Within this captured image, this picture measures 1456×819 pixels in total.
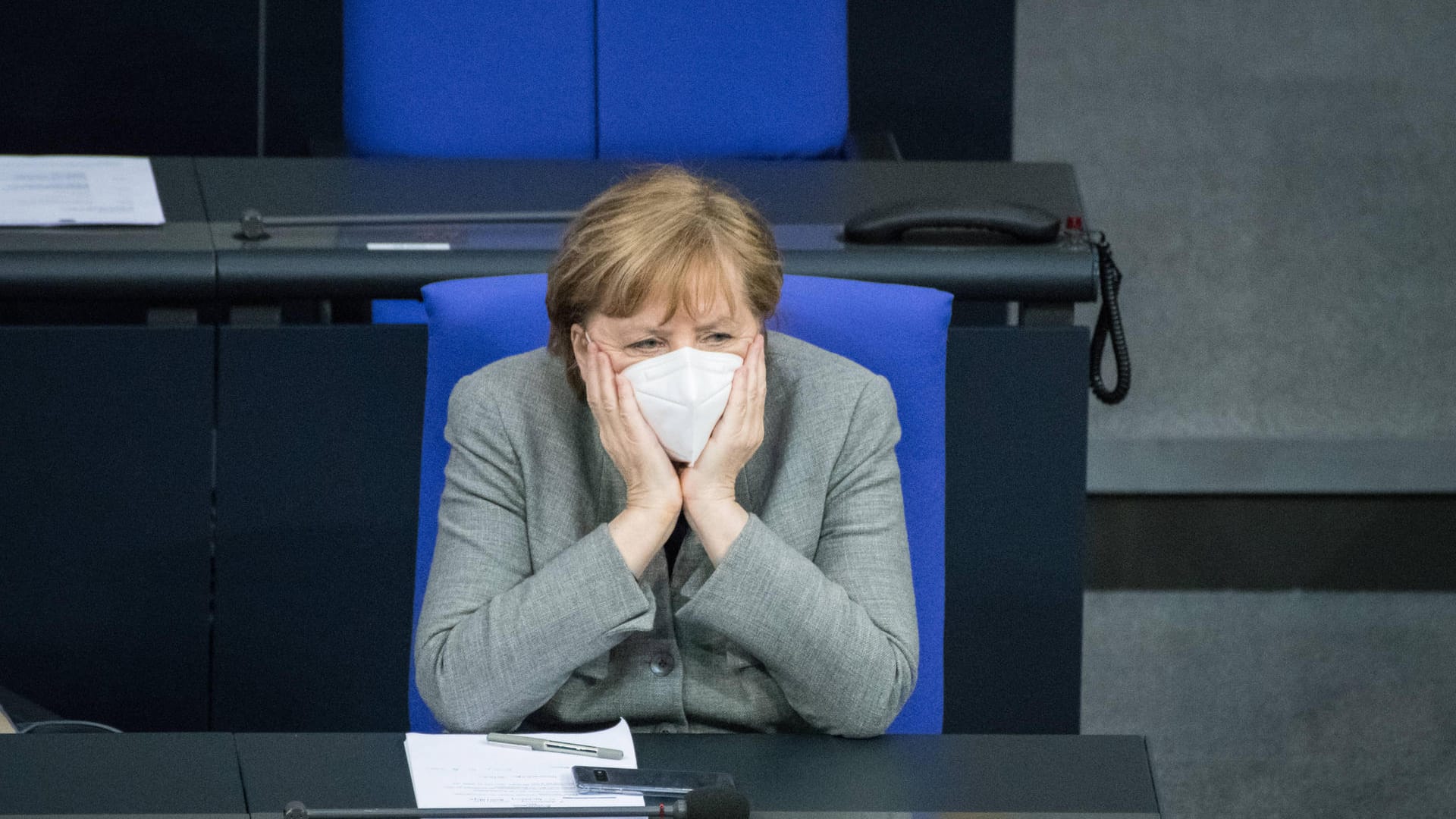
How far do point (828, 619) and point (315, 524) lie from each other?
0.95 metres

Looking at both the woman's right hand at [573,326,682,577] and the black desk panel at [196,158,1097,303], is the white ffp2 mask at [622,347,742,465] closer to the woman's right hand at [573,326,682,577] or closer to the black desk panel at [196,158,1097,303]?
the woman's right hand at [573,326,682,577]

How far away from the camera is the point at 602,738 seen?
1.27 meters

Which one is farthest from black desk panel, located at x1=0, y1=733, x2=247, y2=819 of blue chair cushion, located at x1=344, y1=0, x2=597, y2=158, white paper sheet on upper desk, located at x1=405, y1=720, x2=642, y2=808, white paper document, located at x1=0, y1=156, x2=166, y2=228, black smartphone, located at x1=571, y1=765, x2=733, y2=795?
blue chair cushion, located at x1=344, y1=0, x2=597, y2=158

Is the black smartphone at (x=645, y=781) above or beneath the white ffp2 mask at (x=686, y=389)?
beneath

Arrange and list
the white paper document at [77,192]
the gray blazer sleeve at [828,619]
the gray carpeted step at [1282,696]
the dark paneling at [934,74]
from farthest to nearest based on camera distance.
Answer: the dark paneling at [934,74] < the gray carpeted step at [1282,696] < the white paper document at [77,192] < the gray blazer sleeve at [828,619]

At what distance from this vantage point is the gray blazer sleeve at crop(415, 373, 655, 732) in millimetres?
1388

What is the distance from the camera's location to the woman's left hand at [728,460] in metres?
1.44

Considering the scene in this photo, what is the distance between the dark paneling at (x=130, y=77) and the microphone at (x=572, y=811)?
2348mm

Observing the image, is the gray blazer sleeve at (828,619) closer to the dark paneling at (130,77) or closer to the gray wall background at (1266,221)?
the gray wall background at (1266,221)

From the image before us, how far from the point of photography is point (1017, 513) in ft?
6.89

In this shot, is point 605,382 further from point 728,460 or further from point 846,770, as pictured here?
point 846,770

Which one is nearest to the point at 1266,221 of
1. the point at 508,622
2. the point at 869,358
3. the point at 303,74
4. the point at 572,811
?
the point at 303,74

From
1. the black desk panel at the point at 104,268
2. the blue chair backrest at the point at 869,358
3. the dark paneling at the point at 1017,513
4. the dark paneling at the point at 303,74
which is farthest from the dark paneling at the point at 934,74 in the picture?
the blue chair backrest at the point at 869,358

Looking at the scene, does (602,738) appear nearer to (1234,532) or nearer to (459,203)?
(459,203)
